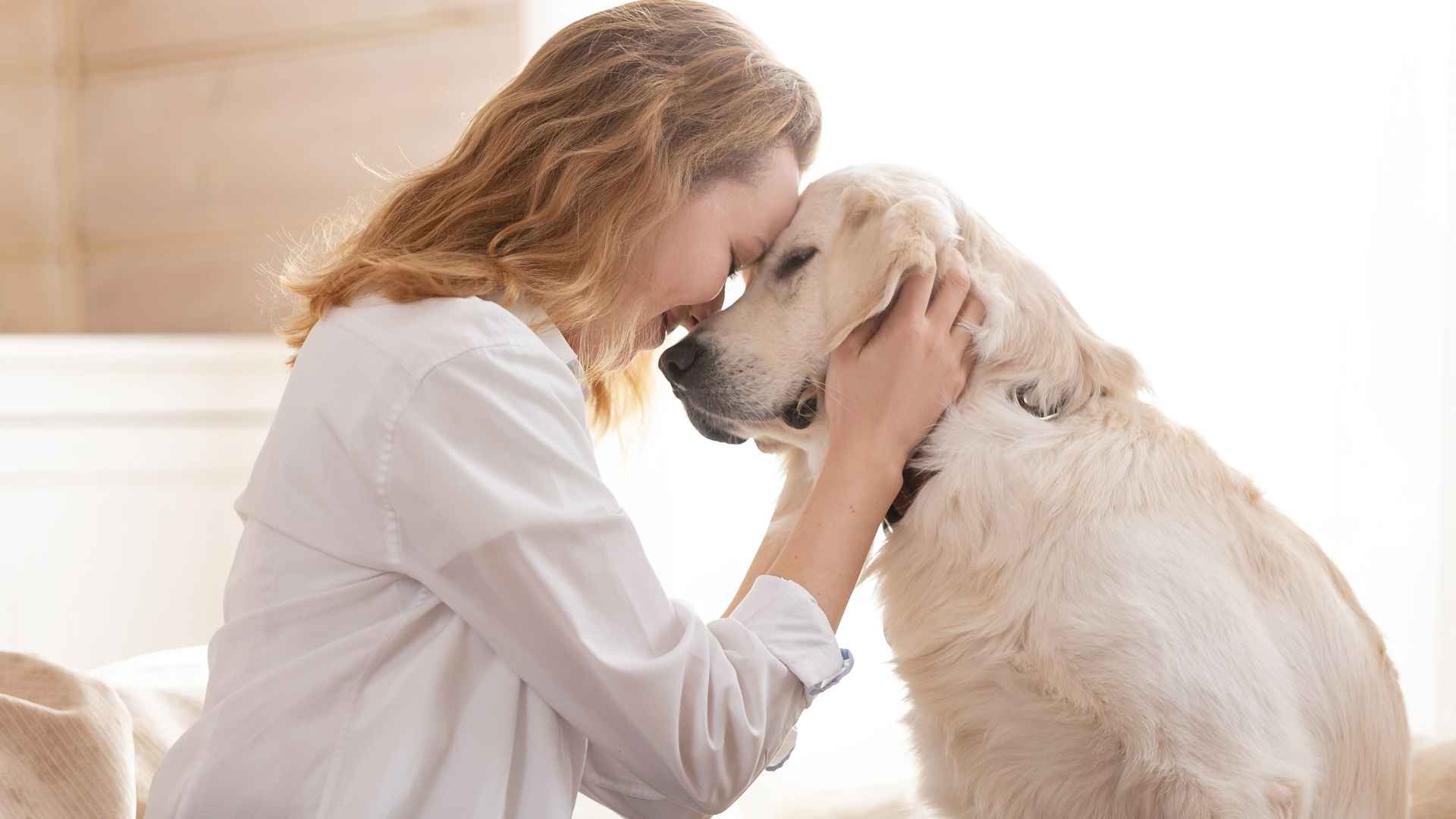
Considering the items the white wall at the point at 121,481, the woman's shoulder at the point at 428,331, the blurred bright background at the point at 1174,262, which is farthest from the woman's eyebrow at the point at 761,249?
the white wall at the point at 121,481

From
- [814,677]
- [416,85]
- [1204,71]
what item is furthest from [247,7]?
[814,677]

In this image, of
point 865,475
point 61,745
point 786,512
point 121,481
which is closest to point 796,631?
point 865,475

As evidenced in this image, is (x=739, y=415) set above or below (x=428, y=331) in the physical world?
below

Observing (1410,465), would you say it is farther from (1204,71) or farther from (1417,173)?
(1204,71)

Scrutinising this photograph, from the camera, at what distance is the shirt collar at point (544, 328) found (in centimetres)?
110

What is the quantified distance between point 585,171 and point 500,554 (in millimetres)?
419

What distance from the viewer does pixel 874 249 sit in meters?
1.23

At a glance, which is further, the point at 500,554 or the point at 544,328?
the point at 544,328

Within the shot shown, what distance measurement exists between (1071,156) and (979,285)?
54.2 inches

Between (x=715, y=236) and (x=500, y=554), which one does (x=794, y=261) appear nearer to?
(x=715, y=236)

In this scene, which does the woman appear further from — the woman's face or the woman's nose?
the woman's nose

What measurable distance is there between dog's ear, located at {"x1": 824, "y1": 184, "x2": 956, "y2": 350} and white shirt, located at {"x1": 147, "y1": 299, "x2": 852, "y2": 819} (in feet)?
1.17

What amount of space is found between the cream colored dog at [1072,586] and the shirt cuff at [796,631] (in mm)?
152

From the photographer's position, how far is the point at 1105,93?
96.9 inches
